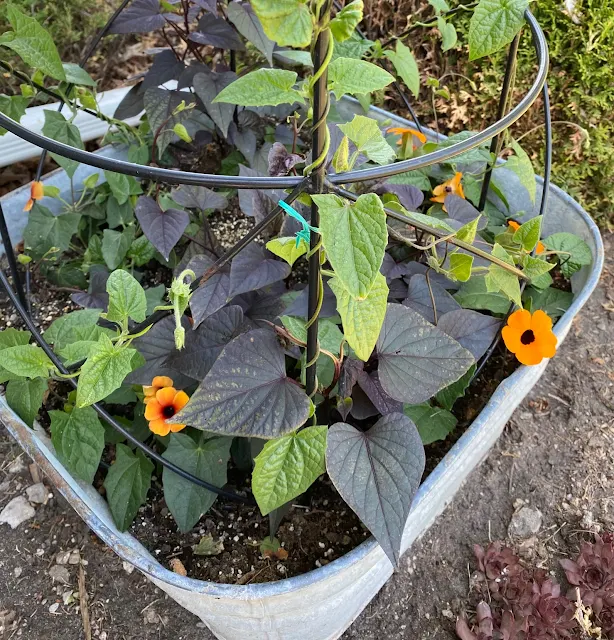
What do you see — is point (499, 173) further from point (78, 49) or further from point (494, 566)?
point (78, 49)

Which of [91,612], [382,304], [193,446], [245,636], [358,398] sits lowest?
[91,612]

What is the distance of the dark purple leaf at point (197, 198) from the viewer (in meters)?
1.10

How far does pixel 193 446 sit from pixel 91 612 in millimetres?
470

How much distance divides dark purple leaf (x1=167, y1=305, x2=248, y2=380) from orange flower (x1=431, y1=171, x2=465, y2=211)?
55 centimetres

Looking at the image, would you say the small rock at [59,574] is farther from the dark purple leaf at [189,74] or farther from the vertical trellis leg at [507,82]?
the vertical trellis leg at [507,82]

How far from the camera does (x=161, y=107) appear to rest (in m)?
1.28

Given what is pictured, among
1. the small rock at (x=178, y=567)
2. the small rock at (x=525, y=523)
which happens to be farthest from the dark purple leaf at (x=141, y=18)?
the small rock at (x=525, y=523)

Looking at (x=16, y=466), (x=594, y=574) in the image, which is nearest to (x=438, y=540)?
(x=594, y=574)

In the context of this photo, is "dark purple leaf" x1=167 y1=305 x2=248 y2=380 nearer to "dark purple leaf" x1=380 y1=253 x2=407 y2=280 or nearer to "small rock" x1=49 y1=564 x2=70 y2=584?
"dark purple leaf" x1=380 y1=253 x2=407 y2=280

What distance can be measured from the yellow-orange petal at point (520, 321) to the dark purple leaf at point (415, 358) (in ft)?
0.74

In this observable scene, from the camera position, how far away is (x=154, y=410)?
3.03ft

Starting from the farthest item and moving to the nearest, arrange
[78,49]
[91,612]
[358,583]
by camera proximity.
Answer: [78,49] → [91,612] → [358,583]

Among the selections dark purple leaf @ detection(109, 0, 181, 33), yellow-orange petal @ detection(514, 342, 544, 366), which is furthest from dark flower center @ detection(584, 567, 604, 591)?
dark purple leaf @ detection(109, 0, 181, 33)

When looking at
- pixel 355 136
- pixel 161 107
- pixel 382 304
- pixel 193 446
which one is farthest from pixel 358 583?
pixel 161 107
